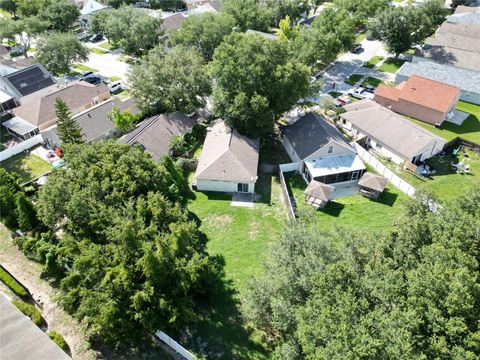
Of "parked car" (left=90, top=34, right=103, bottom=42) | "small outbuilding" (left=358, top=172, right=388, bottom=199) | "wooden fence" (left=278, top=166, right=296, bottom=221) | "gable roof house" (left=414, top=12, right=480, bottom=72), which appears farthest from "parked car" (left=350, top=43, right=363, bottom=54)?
"parked car" (left=90, top=34, right=103, bottom=42)

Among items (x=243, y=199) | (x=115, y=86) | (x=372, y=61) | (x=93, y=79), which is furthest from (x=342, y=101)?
(x=93, y=79)

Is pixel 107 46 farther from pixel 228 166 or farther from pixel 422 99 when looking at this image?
pixel 422 99

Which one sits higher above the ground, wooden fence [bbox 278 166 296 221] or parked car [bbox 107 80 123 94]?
parked car [bbox 107 80 123 94]

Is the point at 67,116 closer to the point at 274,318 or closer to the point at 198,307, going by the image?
the point at 198,307

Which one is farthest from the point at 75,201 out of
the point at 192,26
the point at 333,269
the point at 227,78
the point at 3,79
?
the point at 192,26

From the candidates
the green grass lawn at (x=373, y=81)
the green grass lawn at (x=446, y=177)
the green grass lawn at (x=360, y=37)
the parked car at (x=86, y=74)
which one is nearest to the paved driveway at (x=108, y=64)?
the parked car at (x=86, y=74)

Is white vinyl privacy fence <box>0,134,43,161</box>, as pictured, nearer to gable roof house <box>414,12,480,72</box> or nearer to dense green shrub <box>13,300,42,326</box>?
dense green shrub <box>13,300,42,326</box>
